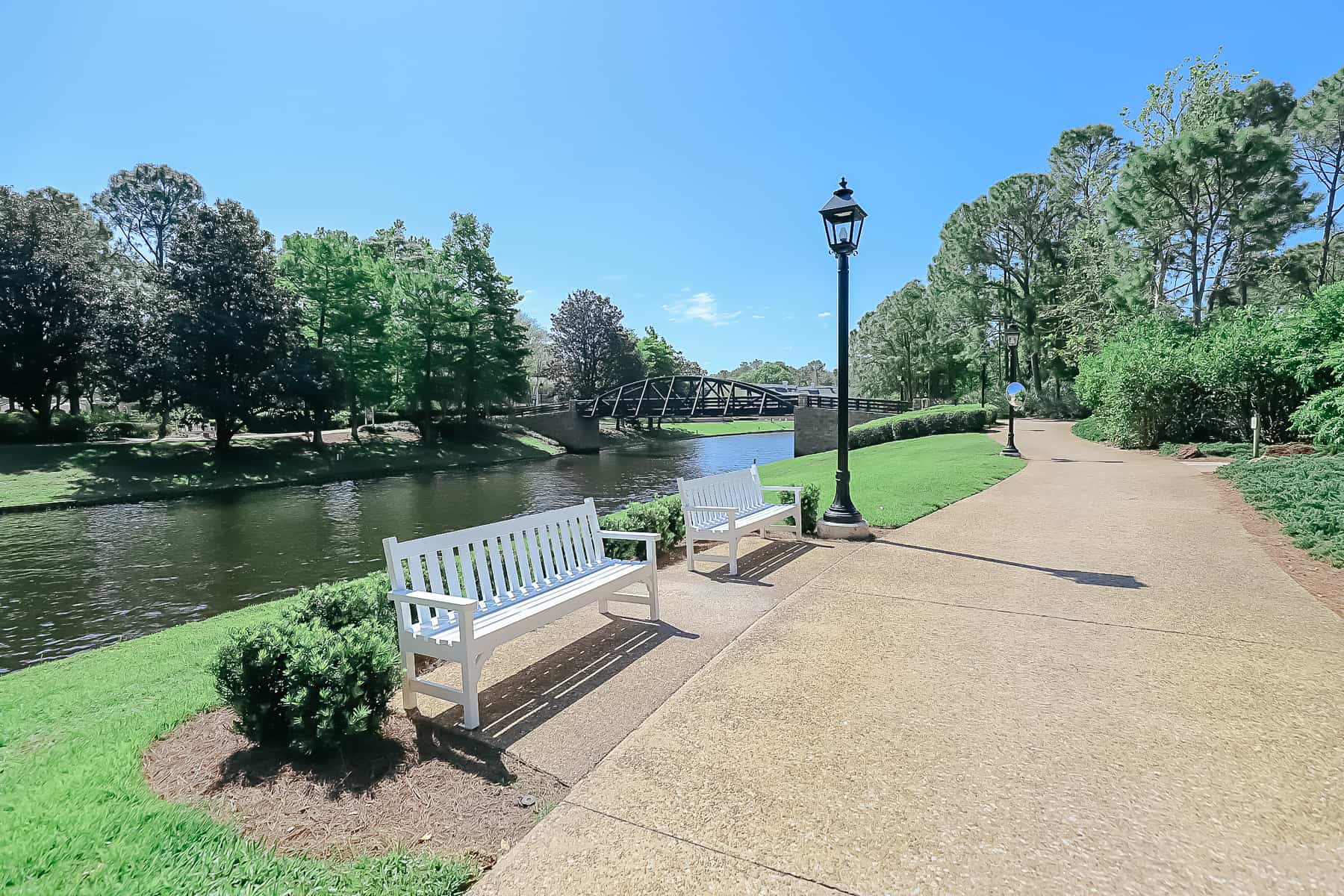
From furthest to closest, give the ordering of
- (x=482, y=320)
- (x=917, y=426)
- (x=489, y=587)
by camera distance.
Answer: (x=482, y=320), (x=917, y=426), (x=489, y=587)

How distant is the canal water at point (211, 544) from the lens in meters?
8.66

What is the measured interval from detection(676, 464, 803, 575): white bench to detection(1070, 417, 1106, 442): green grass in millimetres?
19476

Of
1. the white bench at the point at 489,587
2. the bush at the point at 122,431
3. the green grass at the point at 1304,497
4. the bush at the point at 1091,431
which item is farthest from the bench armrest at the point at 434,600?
the bush at the point at 122,431

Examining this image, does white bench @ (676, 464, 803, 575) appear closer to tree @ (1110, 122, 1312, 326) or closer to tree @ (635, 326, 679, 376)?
tree @ (1110, 122, 1312, 326)

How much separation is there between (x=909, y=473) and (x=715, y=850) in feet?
45.4

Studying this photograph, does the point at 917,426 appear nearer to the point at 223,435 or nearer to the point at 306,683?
the point at 306,683

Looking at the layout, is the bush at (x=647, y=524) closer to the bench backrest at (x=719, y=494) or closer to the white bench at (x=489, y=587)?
the bench backrest at (x=719, y=494)

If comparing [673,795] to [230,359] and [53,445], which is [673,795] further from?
[53,445]

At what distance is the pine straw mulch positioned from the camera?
251 cm

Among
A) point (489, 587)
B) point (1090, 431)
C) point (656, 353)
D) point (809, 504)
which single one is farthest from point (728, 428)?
point (489, 587)

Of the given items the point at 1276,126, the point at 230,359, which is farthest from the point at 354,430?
the point at 1276,126

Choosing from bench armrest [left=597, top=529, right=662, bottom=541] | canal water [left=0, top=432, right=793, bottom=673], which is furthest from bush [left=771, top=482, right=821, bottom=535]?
canal water [left=0, top=432, right=793, bottom=673]

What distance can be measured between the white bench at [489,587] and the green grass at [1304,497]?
696cm

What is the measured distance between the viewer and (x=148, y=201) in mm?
54844
